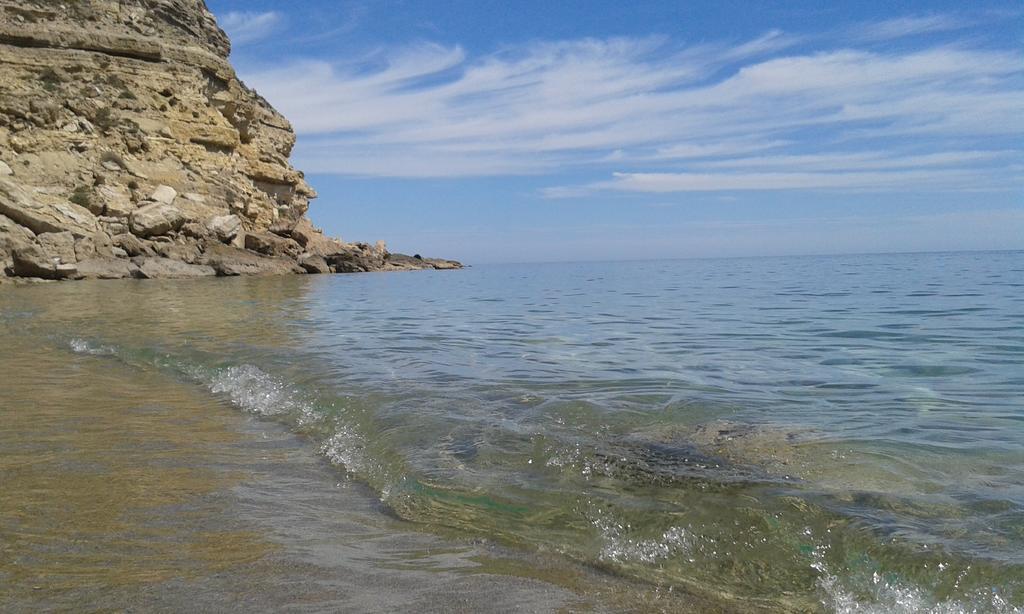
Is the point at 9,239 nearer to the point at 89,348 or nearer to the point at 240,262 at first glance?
the point at 240,262

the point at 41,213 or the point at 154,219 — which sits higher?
the point at 41,213

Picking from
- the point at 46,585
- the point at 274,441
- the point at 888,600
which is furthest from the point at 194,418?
the point at 888,600

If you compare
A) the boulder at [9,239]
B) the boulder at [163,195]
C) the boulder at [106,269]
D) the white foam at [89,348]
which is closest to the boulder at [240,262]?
the boulder at [163,195]

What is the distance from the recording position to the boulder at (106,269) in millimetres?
23375

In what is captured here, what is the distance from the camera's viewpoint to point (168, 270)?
2519cm

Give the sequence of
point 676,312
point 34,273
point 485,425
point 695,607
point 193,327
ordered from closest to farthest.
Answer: point 695,607 < point 485,425 < point 193,327 < point 676,312 < point 34,273

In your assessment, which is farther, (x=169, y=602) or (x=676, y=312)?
(x=676, y=312)

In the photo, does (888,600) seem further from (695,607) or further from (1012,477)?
(1012,477)

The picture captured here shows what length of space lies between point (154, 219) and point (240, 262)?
3.49m

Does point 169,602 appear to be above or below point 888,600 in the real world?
above

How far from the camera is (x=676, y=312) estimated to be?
44.9 ft

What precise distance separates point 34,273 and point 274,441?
73.8 ft

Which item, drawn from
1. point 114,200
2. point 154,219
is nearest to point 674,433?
point 154,219

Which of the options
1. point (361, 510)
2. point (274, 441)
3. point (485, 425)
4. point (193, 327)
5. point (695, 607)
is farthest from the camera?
point (193, 327)
